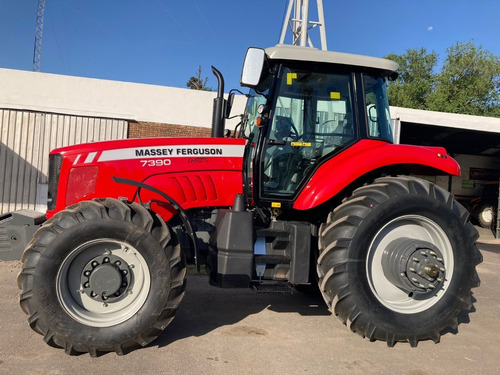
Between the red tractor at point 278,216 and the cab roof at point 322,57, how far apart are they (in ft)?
→ 0.04

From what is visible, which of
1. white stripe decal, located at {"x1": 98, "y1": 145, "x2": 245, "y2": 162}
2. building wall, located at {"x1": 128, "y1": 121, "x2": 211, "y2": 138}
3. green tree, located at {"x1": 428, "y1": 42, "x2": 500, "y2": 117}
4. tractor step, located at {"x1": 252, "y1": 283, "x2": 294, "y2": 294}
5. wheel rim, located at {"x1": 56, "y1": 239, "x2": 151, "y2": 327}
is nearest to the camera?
wheel rim, located at {"x1": 56, "y1": 239, "x2": 151, "y2": 327}


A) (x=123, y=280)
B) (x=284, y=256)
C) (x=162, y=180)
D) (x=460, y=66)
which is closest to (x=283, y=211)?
(x=284, y=256)

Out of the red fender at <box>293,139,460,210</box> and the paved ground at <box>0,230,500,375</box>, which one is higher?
the red fender at <box>293,139,460,210</box>

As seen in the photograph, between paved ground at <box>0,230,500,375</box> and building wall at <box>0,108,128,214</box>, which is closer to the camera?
paved ground at <box>0,230,500,375</box>

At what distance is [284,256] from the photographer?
3.80 m

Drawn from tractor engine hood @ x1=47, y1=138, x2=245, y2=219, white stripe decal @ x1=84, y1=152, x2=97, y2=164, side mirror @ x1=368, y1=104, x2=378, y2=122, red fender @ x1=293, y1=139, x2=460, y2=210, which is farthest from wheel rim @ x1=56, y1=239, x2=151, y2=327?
side mirror @ x1=368, y1=104, x2=378, y2=122

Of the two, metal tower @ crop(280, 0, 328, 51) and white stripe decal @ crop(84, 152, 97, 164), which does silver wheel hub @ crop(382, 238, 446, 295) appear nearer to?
white stripe decal @ crop(84, 152, 97, 164)

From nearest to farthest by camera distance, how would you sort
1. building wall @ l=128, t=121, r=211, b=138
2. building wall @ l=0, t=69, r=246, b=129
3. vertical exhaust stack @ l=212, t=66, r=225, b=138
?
1. vertical exhaust stack @ l=212, t=66, r=225, b=138
2. building wall @ l=0, t=69, r=246, b=129
3. building wall @ l=128, t=121, r=211, b=138

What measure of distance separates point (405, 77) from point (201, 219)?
36.2 metres

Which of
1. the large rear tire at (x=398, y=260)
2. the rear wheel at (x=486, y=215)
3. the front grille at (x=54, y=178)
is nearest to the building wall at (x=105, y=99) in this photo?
the front grille at (x=54, y=178)

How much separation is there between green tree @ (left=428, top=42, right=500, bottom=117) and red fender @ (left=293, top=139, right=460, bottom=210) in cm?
2776

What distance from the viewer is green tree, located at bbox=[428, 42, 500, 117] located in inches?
1166

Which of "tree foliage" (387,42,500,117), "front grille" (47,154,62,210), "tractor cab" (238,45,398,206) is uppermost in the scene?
"tree foliage" (387,42,500,117)

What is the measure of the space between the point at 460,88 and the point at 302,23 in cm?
2313
